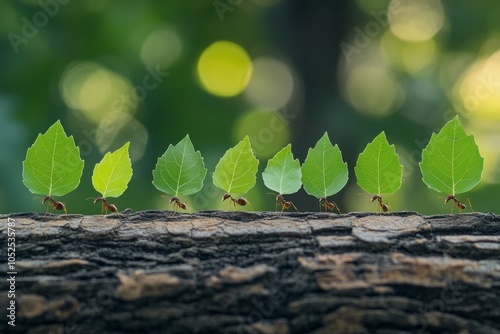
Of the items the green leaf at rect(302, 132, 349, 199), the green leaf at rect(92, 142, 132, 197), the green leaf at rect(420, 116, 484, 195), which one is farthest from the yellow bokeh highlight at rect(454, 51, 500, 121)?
the green leaf at rect(92, 142, 132, 197)

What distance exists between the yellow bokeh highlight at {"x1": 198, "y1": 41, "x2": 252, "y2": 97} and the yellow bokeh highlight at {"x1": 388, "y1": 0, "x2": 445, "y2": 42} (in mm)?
1349

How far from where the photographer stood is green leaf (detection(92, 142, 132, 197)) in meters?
1.33

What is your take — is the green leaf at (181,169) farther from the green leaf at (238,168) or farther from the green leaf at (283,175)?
the green leaf at (283,175)

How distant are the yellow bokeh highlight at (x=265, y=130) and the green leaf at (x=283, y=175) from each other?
9.95 feet

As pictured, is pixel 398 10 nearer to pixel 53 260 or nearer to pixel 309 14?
pixel 309 14

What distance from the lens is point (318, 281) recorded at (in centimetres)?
108

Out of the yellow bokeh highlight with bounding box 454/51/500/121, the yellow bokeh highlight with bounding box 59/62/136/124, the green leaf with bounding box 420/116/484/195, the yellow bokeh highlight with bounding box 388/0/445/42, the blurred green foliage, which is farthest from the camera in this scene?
the yellow bokeh highlight with bounding box 388/0/445/42

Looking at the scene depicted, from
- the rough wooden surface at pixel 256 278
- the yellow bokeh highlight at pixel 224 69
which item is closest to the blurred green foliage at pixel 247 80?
the yellow bokeh highlight at pixel 224 69

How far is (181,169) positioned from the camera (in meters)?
1.34

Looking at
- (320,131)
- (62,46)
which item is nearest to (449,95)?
(320,131)

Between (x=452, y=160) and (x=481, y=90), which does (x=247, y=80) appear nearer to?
(x=481, y=90)

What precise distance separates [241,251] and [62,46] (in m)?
3.42

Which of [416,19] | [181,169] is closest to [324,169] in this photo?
[181,169]

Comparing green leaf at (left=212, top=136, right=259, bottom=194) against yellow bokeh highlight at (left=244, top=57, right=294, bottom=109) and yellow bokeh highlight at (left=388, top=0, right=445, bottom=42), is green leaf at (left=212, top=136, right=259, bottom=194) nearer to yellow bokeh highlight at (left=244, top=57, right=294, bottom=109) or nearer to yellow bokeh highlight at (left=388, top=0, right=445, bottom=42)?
yellow bokeh highlight at (left=244, top=57, right=294, bottom=109)
